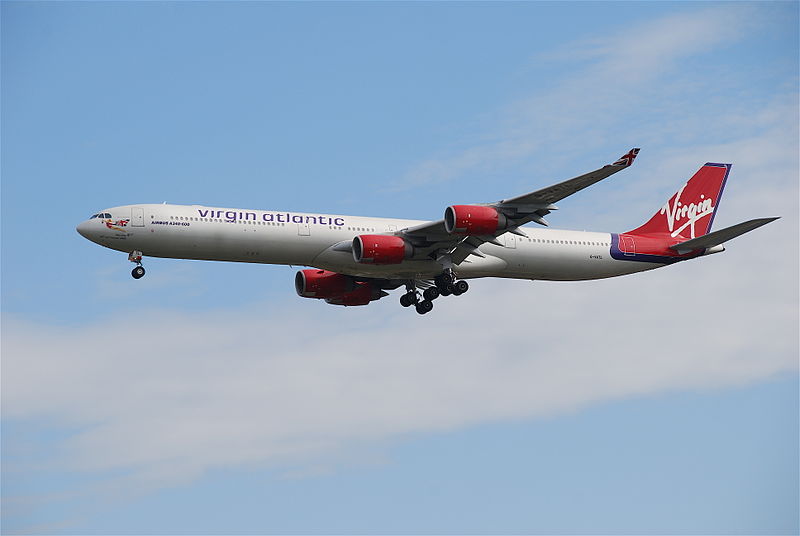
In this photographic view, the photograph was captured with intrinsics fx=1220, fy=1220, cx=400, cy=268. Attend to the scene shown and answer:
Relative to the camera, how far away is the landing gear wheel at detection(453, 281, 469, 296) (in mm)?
59219

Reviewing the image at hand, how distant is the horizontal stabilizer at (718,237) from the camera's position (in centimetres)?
5631

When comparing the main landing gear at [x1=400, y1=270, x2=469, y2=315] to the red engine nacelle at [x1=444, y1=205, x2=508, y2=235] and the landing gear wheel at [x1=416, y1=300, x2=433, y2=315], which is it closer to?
the landing gear wheel at [x1=416, y1=300, x2=433, y2=315]

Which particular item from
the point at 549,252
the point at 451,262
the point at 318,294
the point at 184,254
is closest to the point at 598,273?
the point at 549,252

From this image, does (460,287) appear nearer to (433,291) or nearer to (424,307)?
(433,291)

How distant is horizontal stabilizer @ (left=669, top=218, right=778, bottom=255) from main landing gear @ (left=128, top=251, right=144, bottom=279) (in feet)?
89.1

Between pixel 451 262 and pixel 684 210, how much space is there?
15014 mm

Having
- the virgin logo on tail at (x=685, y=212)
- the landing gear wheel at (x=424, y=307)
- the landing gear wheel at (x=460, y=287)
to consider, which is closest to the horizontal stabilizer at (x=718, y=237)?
the virgin logo on tail at (x=685, y=212)

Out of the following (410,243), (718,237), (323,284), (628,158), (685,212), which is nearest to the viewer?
(628,158)

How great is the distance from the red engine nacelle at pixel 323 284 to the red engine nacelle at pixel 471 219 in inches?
427

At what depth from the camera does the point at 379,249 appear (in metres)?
55.8

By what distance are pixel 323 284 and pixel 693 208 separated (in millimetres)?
20504

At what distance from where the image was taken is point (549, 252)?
60.8 metres

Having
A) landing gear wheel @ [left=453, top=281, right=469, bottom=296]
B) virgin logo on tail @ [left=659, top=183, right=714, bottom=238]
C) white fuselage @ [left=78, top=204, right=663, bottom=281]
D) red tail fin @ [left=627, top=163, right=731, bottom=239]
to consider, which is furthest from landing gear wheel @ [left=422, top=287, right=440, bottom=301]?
virgin logo on tail @ [left=659, top=183, right=714, bottom=238]

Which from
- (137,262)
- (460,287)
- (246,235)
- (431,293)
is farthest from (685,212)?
(137,262)
